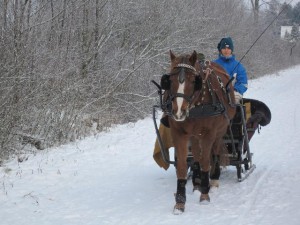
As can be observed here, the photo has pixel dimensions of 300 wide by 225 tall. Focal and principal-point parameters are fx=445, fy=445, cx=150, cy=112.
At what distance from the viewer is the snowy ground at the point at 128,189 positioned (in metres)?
4.92

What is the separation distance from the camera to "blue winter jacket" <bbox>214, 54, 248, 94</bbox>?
6801 millimetres

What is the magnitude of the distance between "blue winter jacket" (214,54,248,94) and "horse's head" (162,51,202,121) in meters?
1.97

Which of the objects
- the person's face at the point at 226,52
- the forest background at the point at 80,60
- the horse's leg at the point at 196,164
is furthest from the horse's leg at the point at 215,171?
the forest background at the point at 80,60

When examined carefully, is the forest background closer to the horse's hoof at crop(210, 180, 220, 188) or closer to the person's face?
the person's face

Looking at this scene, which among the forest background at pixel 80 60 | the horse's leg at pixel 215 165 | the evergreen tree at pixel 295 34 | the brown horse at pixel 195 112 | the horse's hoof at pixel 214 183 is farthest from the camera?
the evergreen tree at pixel 295 34

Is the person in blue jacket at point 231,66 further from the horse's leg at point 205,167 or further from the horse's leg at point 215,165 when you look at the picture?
the horse's leg at point 205,167

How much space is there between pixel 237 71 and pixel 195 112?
6.98ft

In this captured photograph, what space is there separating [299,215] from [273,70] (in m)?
33.2

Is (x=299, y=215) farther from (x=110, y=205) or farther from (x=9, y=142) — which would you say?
(x=9, y=142)

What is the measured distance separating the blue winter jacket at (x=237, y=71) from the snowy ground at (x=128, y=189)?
1324mm

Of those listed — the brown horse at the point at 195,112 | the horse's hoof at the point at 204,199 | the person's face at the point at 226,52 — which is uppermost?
the person's face at the point at 226,52

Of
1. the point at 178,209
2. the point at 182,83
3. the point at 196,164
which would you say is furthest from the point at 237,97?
the point at 178,209

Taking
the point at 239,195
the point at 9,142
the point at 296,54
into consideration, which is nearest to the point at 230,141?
the point at 239,195

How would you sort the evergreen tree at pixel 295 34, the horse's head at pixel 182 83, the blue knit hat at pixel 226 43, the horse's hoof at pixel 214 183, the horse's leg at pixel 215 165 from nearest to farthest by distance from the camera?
the horse's head at pixel 182 83 < the horse's leg at pixel 215 165 < the horse's hoof at pixel 214 183 < the blue knit hat at pixel 226 43 < the evergreen tree at pixel 295 34
